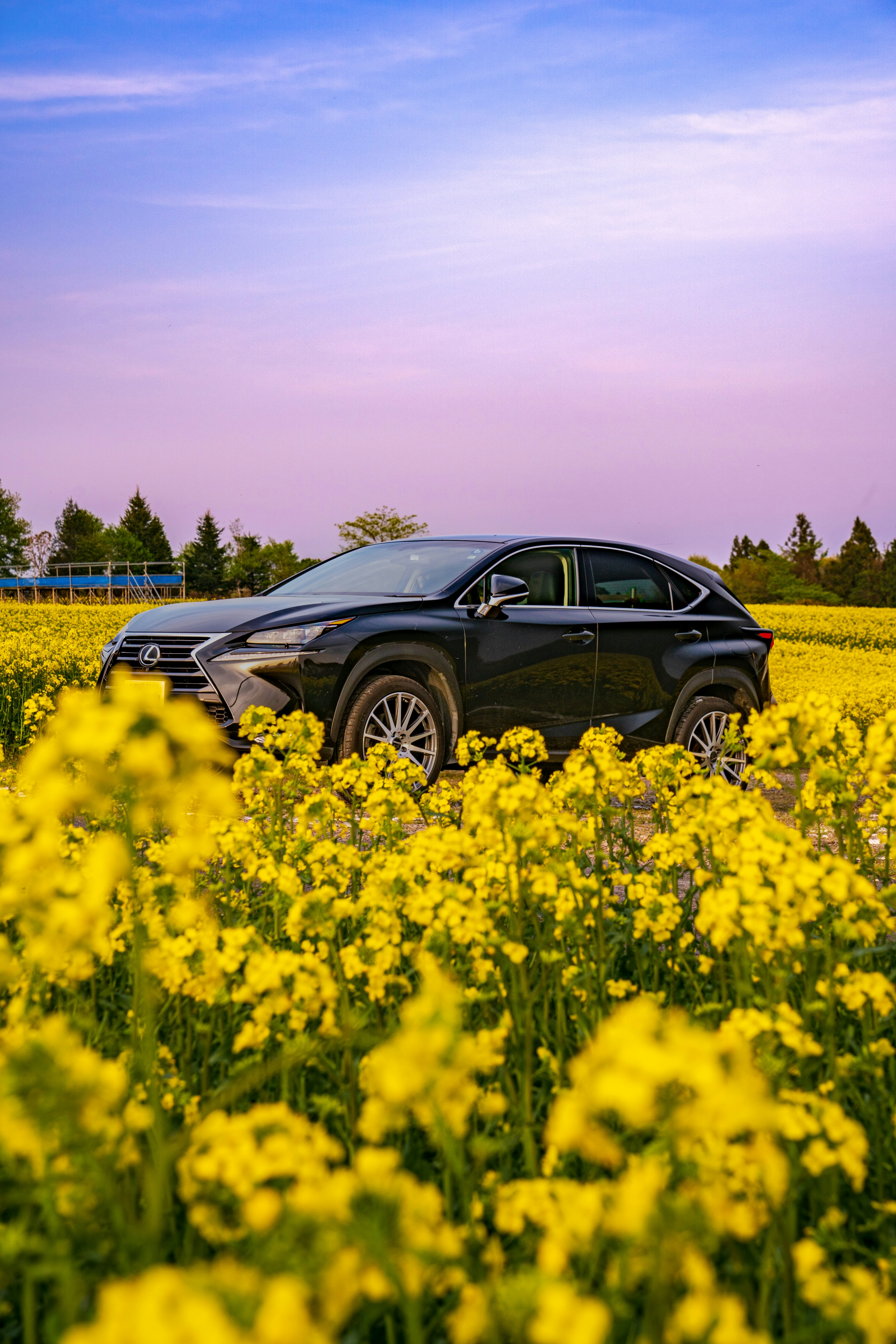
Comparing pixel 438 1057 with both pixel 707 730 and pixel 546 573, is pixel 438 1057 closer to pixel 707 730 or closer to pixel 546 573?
pixel 546 573

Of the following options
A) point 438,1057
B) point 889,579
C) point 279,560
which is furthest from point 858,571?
point 438,1057

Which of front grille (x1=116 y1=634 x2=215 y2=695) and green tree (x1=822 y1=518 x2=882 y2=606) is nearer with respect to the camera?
front grille (x1=116 y1=634 x2=215 y2=695)

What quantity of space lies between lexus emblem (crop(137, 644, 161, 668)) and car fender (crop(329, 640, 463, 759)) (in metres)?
1.28

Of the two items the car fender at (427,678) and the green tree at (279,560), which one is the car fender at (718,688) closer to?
the car fender at (427,678)

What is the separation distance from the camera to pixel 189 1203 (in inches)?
82.9

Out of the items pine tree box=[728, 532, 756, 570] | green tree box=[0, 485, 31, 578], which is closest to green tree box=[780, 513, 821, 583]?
pine tree box=[728, 532, 756, 570]

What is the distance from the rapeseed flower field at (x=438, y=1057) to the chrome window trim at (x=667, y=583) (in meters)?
3.78

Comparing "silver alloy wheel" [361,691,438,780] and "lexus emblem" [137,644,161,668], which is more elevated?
"lexus emblem" [137,644,161,668]

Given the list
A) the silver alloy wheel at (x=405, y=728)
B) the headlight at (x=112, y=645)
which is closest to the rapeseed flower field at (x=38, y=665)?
the headlight at (x=112, y=645)

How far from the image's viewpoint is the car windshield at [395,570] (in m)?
7.21

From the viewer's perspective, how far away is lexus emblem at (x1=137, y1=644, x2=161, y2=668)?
6.58 meters

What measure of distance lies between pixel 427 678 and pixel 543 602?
1220mm

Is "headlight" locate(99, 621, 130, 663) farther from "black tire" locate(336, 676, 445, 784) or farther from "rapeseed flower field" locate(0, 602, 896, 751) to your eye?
"black tire" locate(336, 676, 445, 784)

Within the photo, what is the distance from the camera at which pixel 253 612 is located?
6625mm
